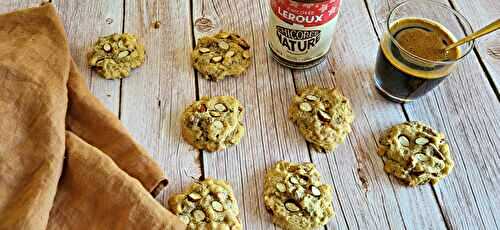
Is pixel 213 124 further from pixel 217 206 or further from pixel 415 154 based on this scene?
pixel 415 154

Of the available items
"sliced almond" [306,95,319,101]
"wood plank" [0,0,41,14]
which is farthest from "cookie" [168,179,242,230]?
"wood plank" [0,0,41,14]

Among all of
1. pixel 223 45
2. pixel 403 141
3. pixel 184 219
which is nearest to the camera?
pixel 184 219

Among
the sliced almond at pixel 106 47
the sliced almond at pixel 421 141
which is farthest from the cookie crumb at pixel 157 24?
the sliced almond at pixel 421 141

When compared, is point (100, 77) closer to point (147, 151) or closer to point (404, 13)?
point (147, 151)

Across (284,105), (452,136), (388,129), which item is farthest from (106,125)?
(452,136)

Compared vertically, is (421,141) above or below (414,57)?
below

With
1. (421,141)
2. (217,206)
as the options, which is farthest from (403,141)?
(217,206)

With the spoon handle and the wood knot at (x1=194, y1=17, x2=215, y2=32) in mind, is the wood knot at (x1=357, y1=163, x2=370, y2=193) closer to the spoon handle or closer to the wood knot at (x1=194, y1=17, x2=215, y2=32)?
the spoon handle
